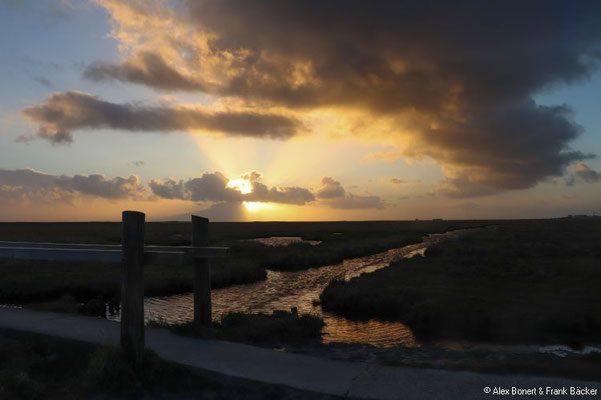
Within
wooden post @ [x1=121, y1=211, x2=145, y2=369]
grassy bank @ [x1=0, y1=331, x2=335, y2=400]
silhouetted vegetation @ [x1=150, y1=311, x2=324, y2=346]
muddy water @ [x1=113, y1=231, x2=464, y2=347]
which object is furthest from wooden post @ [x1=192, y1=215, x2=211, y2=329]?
muddy water @ [x1=113, y1=231, x2=464, y2=347]

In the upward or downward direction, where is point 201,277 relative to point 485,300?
upward

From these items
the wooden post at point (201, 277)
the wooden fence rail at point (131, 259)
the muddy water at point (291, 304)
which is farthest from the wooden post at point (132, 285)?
the muddy water at point (291, 304)

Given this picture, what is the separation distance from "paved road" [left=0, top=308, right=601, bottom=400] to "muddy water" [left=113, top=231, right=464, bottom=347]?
445 centimetres

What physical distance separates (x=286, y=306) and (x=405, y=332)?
5402 millimetres

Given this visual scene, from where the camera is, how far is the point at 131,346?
21.8ft

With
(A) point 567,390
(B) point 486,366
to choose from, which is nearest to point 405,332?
(B) point 486,366

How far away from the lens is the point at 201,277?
864 centimetres

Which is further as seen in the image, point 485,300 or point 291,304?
point 291,304

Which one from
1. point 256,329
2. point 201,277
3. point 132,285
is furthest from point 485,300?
point 132,285

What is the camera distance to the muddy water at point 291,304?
13203 mm

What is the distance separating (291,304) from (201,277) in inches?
402

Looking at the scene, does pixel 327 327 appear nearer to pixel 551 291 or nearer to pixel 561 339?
pixel 561 339

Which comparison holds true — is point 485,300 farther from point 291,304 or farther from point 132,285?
point 132,285

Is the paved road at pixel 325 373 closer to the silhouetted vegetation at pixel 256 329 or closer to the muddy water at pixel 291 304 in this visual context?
the silhouetted vegetation at pixel 256 329
